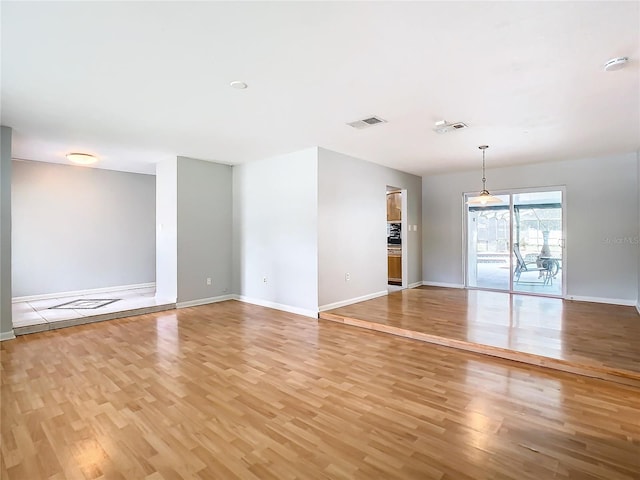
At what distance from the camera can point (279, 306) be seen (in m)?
5.86

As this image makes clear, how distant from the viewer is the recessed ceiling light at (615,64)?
252 centimetres

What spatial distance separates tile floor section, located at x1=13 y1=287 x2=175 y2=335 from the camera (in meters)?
4.66

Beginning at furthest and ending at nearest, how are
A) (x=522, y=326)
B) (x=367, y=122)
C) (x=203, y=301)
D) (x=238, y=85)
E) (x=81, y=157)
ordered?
(x=203, y=301), (x=81, y=157), (x=522, y=326), (x=367, y=122), (x=238, y=85)

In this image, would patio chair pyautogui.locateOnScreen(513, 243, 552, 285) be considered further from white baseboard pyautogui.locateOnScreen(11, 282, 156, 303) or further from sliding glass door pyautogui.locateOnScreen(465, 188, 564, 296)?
white baseboard pyautogui.locateOnScreen(11, 282, 156, 303)

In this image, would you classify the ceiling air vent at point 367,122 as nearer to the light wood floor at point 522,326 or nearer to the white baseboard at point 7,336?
the light wood floor at point 522,326

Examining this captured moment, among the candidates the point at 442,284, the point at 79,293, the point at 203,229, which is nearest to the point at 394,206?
the point at 442,284

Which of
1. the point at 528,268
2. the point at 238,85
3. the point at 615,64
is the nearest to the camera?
the point at 615,64

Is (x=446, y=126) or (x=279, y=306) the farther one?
(x=279, y=306)

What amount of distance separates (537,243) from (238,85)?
21.3ft

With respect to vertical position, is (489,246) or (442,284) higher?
(489,246)

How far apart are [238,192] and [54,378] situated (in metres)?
4.30

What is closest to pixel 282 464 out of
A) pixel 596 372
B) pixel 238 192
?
pixel 596 372

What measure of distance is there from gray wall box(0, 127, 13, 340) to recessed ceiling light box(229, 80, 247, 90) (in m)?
3.30

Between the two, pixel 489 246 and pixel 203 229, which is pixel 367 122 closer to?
pixel 203 229
